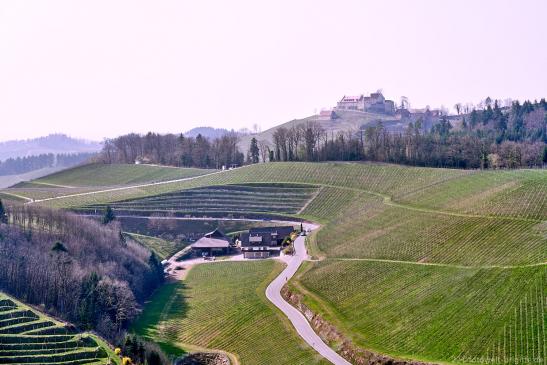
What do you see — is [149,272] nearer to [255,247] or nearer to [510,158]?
[255,247]

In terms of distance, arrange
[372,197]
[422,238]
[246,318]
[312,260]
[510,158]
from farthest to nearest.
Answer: [510,158] → [372,197] → [312,260] → [422,238] → [246,318]

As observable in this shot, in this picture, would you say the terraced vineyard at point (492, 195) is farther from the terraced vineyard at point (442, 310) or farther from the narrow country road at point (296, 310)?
the narrow country road at point (296, 310)

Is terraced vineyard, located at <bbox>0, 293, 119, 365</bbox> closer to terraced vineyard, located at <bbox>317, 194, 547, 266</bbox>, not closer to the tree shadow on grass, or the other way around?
the tree shadow on grass

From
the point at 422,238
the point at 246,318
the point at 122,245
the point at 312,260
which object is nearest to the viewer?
the point at 246,318

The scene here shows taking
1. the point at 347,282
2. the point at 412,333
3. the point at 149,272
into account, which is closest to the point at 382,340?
the point at 412,333

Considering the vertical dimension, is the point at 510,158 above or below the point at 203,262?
above

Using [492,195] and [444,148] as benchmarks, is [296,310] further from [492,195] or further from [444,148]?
[444,148]

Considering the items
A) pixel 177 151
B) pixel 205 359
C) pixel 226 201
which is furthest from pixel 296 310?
pixel 177 151
